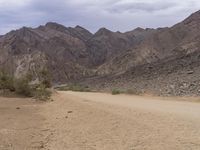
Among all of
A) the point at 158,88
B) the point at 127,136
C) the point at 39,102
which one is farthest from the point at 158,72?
the point at 127,136

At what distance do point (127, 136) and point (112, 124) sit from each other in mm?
3197

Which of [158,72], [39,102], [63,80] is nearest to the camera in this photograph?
[39,102]

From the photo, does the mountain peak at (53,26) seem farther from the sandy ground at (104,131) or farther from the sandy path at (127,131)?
the sandy path at (127,131)

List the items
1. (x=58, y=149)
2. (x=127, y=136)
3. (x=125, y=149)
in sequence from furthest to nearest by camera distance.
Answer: (x=127, y=136)
(x=58, y=149)
(x=125, y=149)

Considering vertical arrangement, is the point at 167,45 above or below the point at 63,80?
above

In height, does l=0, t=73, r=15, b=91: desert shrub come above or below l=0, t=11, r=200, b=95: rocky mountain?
below

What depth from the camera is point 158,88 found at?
1905 inches

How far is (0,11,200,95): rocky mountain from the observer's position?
190 feet

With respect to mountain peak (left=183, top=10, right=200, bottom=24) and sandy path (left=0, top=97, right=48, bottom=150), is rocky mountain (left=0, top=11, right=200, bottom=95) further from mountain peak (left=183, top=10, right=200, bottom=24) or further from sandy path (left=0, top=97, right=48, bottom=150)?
sandy path (left=0, top=97, right=48, bottom=150)

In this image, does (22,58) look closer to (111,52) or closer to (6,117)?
(111,52)

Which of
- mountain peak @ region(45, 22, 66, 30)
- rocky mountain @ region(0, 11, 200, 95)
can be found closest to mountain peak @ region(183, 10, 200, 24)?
rocky mountain @ region(0, 11, 200, 95)

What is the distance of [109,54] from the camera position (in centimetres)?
13588

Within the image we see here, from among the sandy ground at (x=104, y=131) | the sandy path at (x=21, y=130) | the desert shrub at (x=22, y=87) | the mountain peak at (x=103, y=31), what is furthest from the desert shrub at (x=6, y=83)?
the mountain peak at (x=103, y=31)

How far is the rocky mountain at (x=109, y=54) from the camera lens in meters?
57.9
